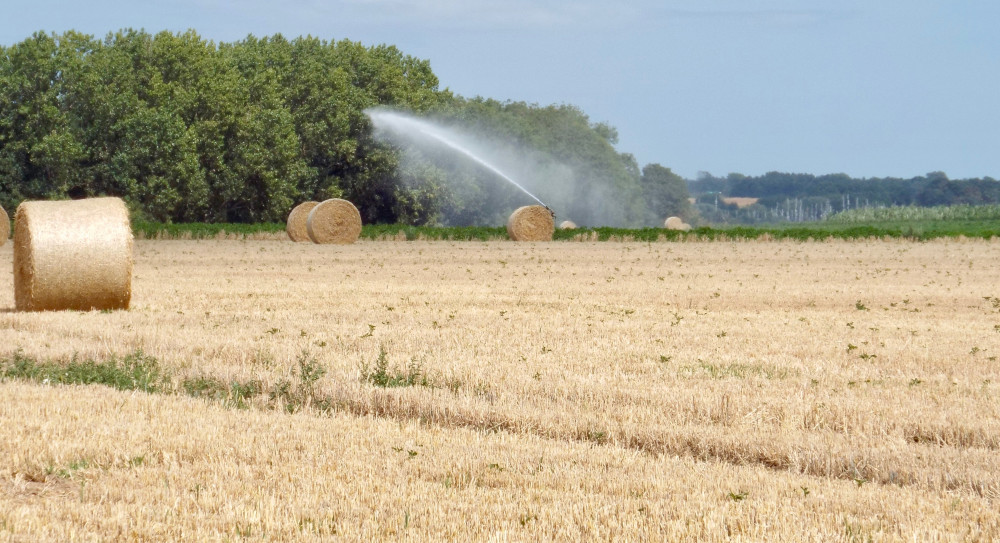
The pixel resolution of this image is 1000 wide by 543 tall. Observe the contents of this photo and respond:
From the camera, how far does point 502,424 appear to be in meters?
9.41

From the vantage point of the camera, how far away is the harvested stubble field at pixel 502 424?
646 cm

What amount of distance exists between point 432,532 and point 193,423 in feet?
11.4

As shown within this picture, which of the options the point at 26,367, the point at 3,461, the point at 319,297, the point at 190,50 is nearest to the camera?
the point at 3,461

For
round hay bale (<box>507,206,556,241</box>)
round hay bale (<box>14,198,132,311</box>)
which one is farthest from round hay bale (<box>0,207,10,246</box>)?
round hay bale (<box>14,198,132,311</box>)

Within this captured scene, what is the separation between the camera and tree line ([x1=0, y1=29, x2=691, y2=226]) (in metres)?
61.9

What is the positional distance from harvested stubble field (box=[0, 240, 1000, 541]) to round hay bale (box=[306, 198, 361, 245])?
27281 mm

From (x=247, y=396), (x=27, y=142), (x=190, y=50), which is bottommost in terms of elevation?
(x=247, y=396)

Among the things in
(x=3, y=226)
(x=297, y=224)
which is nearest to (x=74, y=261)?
(x=3, y=226)

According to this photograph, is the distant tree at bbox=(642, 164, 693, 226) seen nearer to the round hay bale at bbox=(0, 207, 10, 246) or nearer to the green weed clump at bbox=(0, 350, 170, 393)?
the round hay bale at bbox=(0, 207, 10, 246)

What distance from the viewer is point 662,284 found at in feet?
84.6

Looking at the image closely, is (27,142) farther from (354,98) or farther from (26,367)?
(26,367)

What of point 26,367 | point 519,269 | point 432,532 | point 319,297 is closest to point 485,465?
point 432,532

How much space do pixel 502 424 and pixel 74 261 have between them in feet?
36.5

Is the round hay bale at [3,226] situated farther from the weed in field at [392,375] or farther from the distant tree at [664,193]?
the distant tree at [664,193]
